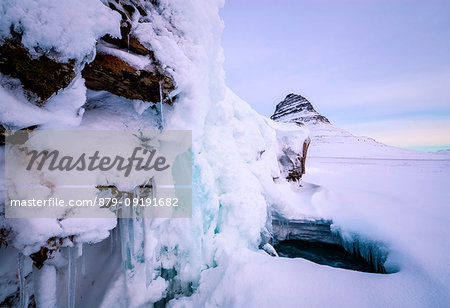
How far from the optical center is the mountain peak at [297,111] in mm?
51969

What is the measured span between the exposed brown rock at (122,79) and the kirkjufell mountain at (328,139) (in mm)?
23180

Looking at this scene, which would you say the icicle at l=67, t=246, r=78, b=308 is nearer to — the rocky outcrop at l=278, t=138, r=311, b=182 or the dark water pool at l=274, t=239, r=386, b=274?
the dark water pool at l=274, t=239, r=386, b=274

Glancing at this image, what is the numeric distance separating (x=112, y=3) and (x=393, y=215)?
9.01 metres

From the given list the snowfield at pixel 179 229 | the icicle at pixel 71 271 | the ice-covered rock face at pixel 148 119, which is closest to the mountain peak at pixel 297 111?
the snowfield at pixel 179 229

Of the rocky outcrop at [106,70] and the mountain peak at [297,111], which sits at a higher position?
the mountain peak at [297,111]

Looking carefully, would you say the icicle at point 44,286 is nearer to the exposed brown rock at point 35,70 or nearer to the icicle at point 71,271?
the icicle at point 71,271

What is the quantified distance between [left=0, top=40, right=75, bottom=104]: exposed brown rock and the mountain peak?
53.2 meters

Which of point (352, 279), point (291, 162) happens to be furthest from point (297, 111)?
point (352, 279)

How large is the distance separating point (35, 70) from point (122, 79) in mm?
873

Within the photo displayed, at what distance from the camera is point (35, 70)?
6.00 ft

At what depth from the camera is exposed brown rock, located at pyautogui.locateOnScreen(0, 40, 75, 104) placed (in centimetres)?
168

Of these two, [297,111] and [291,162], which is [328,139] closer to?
[297,111]

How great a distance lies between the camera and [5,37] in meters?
1.60

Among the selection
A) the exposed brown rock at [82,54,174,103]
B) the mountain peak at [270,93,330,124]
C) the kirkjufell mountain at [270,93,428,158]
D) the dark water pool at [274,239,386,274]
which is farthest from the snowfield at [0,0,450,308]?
the mountain peak at [270,93,330,124]
